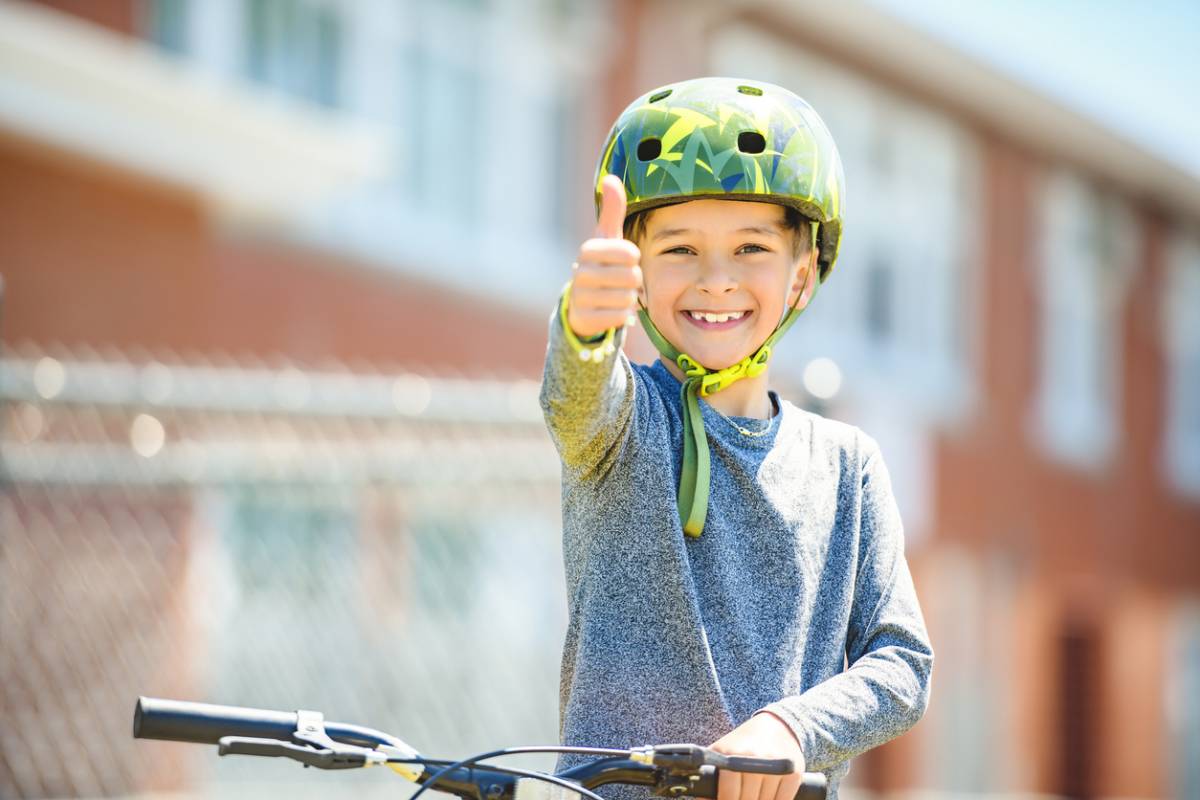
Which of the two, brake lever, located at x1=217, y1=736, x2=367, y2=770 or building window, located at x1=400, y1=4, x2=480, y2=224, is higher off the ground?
building window, located at x1=400, y1=4, x2=480, y2=224

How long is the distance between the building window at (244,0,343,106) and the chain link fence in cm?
354

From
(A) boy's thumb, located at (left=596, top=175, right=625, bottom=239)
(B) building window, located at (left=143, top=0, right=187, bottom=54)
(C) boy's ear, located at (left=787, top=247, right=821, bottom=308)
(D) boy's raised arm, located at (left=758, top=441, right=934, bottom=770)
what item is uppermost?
(B) building window, located at (left=143, top=0, right=187, bottom=54)

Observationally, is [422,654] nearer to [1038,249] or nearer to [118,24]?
[118,24]

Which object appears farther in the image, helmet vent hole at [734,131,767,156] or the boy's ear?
the boy's ear

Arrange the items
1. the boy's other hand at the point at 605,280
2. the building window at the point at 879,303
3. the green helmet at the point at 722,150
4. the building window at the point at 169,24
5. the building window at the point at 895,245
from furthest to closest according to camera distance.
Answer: the building window at the point at 879,303 → the building window at the point at 895,245 → the building window at the point at 169,24 → the green helmet at the point at 722,150 → the boy's other hand at the point at 605,280

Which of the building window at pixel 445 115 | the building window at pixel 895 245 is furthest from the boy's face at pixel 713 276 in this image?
the building window at pixel 895 245

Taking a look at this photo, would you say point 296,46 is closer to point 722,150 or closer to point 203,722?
point 722,150

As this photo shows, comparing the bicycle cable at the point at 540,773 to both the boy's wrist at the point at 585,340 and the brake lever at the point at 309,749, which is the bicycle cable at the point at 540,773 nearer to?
the brake lever at the point at 309,749

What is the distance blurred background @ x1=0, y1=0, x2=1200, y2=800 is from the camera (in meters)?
5.26

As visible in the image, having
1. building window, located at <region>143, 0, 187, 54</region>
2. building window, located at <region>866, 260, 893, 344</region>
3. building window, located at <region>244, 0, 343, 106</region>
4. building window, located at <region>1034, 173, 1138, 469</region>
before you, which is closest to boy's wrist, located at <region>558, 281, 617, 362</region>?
building window, located at <region>143, 0, 187, 54</region>

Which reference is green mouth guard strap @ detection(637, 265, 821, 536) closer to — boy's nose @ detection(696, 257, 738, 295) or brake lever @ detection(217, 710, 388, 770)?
boy's nose @ detection(696, 257, 738, 295)

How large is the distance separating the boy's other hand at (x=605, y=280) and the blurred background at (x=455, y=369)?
227 cm

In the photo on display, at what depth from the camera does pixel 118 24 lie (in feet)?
28.6

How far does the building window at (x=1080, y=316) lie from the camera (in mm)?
18219
